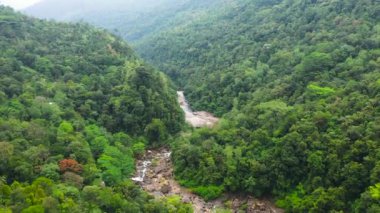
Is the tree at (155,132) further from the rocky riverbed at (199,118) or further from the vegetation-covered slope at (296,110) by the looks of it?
the rocky riverbed at (199,118)

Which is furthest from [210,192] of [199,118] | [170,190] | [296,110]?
[199,118]

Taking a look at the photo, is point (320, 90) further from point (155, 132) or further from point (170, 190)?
point (170, 190)

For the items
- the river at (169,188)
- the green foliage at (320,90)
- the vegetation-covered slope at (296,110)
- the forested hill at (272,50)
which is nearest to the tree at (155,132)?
the river at (169,188)

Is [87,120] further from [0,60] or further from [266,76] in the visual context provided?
[266,76]

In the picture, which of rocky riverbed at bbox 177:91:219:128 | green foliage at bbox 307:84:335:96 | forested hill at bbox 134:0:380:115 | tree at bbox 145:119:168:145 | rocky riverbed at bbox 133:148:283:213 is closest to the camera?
rocky riverbed at bbox 133:148:283:213

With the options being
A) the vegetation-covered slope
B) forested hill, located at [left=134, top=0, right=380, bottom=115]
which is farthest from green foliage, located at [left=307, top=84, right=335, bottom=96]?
forested hill, located at [left=134, top=0, right=380, bottom=115]

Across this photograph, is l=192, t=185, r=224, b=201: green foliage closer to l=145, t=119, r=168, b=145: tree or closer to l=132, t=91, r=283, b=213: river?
l=132, t=91, r=283, b=213: river
